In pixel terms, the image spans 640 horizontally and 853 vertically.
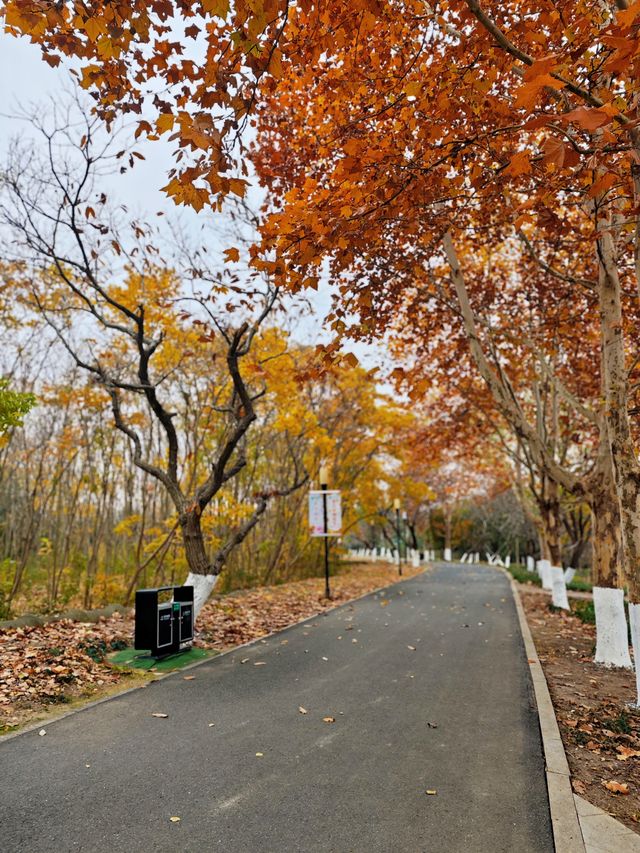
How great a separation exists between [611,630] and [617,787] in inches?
159

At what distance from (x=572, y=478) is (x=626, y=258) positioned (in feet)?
12.8

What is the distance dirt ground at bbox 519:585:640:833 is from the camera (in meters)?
3.64

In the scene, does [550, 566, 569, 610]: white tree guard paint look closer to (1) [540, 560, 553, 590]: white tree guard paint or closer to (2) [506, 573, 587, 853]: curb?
(1) [540, 560, 553, 590]: white tree guard paint

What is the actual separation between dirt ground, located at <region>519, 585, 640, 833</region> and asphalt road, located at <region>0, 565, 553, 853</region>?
1.08 feet

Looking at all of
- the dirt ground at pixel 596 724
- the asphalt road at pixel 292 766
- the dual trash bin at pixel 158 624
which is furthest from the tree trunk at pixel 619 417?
the dual trash bin at pixel 158 624

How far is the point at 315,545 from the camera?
21.7m

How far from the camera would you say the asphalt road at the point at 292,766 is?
308 centimetres

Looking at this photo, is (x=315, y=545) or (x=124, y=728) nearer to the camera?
(x=124, y=728)

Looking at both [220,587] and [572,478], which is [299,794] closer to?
[572,478]

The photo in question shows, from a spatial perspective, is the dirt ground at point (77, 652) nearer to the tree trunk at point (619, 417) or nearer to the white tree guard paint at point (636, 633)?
the white tree guard paint at point (636, 633)

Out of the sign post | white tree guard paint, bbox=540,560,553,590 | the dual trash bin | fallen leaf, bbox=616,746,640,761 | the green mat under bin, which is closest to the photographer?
fallen leaf, bbox=616,746,640,761

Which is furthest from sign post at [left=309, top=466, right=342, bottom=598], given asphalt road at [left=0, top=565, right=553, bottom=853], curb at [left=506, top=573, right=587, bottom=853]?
curb at [left=506, top=573, right=587, bottom=853]

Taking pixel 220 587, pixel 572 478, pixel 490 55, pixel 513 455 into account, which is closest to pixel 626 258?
pixel 572 478

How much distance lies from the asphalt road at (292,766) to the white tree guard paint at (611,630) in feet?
4.15
